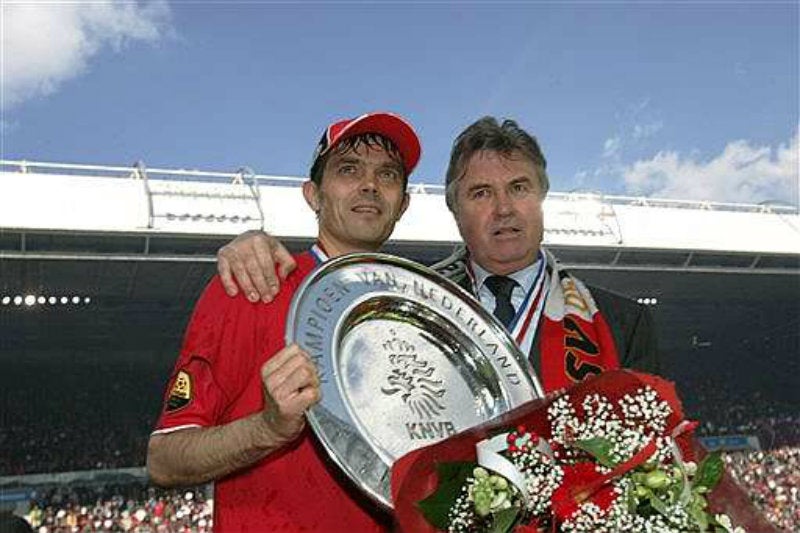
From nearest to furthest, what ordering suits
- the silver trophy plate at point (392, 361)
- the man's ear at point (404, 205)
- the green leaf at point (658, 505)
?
1. the green leaf at point (658, 505)
2. the silver trophy plate at point (392, 361)
3. the man's ear at point (404, 205)

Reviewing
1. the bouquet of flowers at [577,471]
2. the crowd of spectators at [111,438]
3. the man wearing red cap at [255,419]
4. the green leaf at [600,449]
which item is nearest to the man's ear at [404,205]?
the man wearing red cap at [255,419]

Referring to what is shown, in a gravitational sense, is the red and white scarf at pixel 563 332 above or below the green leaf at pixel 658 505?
above

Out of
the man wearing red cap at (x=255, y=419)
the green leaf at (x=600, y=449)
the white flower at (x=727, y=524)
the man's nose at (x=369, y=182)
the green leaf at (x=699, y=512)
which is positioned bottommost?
the white flower at (x=727, y=524)

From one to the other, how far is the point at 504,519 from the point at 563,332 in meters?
1.09

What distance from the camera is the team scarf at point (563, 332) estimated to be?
2.32m

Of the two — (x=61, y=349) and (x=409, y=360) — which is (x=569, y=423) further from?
(x=61, y=349)

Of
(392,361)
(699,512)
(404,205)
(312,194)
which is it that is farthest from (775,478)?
(699,512)

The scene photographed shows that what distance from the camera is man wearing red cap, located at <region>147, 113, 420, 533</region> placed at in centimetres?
189

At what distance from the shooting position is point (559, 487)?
1.36 meters

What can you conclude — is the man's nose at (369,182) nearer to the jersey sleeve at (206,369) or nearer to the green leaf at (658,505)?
the jersey sleeve at (206,369)

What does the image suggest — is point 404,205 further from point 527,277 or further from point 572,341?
point 572,341

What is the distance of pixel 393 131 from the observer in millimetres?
2416

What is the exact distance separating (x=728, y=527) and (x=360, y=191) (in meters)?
1.34

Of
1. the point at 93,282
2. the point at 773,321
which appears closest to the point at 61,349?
the point at 93,282
